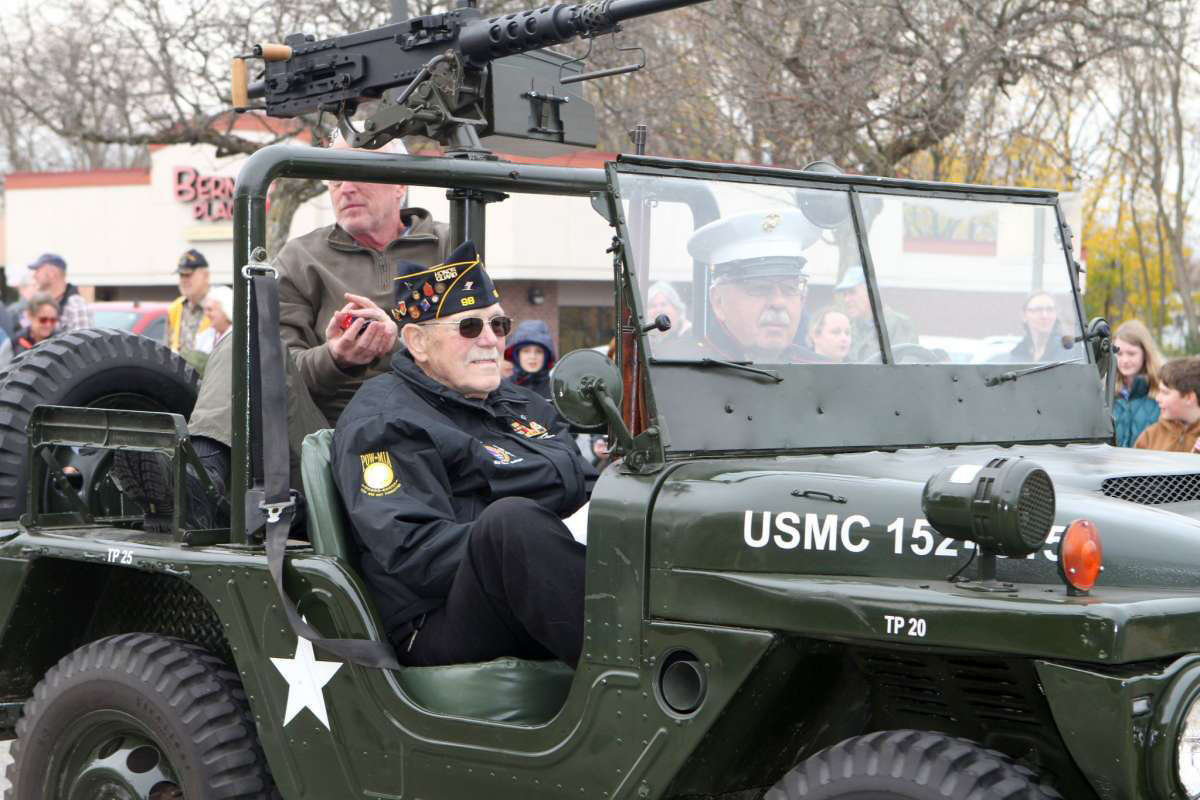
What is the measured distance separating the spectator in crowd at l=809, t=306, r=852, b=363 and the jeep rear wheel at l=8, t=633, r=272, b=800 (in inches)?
71.3

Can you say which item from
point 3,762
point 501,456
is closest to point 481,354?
point 501,456

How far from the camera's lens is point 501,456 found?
13.5ft

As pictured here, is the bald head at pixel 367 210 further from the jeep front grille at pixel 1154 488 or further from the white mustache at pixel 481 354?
the jeep front grille at pixel 1154 488

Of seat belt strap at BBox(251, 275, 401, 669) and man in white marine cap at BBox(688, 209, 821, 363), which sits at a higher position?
man in white marine cap at BBox(688, 209, 821, 363)

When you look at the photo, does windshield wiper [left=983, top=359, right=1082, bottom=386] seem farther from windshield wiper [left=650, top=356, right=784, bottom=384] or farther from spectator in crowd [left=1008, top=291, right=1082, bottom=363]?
windshield wiper [left=650, top=356, right=784, bottom=384]

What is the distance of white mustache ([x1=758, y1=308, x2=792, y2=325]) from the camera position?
3664 millimetres

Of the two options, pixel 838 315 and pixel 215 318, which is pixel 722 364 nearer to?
pixel 838 315

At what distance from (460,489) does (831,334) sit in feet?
3.42

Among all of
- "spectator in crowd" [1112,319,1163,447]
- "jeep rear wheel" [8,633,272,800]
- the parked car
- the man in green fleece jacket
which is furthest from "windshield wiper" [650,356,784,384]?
the parked car

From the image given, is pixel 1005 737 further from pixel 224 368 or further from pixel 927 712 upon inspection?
pixel 224 368

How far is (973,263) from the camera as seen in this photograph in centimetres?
→ 421

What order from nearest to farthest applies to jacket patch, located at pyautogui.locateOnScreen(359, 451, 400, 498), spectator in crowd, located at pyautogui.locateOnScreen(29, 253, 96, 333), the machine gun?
jacket patch, located at pyautogui.locateOnScreen(359, 451, 400, 498) → the machine gun → spectator in crowd, located at pyautogui.locateOnScreen(29, 253, 96, 333)

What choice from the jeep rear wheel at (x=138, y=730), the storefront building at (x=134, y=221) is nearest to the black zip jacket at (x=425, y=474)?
the jeep rear wheel at (x=138, y=730)

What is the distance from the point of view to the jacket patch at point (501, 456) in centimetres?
411
